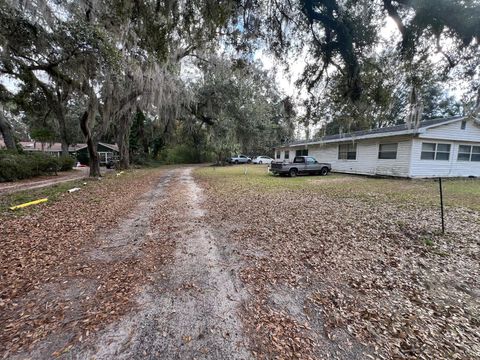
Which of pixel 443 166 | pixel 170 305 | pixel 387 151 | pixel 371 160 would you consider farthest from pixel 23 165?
pixel 443 166

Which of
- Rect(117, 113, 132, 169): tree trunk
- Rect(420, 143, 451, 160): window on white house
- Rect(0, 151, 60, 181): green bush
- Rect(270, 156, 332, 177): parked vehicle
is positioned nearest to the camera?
Rect(0, 151, 60, 181): green bush

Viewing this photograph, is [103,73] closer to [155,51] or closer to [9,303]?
[155,51]

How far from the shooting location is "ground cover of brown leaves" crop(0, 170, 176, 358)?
79.5 inches

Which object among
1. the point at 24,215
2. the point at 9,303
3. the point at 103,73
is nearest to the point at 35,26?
the point at 103,73

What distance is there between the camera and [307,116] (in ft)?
19.7

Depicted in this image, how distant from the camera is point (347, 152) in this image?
52.0 ft

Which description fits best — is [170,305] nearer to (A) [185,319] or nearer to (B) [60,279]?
(A) [185,319]

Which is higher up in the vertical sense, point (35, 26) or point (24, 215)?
point (35, 26)

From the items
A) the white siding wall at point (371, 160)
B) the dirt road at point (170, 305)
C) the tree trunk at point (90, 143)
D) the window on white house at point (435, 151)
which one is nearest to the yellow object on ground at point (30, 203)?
the dirt road at point (170, 305)

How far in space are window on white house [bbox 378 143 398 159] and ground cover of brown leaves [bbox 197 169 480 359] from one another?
8136mm

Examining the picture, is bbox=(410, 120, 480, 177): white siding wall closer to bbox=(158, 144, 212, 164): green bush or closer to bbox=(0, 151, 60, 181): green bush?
bbox=(0, 151, 60, 181): green bush

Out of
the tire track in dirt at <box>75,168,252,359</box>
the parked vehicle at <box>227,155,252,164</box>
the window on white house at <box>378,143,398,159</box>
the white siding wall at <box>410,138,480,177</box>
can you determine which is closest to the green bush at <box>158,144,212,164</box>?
the parked vehicle at <box>227,155,252,164</box>

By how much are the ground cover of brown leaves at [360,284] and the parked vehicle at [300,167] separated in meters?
8.90

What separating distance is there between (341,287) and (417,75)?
4168 millimetres
